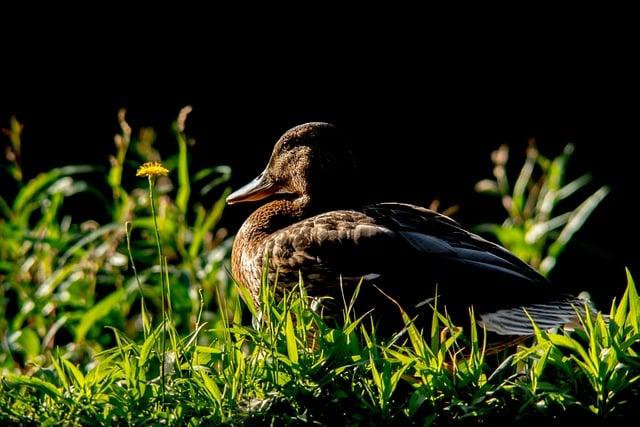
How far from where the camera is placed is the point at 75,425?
2695 mm

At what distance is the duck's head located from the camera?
157 inches

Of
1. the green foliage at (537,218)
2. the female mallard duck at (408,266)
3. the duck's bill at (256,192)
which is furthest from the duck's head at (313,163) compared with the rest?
the green foliage at (537,218)

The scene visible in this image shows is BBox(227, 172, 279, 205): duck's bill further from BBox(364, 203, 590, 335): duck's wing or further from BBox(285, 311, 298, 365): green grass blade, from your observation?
BBox(285, 311, 298, 365): green grass blade

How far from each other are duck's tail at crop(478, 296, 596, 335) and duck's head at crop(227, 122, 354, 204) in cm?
91

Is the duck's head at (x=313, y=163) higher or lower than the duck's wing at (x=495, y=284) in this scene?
higher

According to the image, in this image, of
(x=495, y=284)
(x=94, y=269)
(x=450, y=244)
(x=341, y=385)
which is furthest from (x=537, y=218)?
(x=341, y=385)

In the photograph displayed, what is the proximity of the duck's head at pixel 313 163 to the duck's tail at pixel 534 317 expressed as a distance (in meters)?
0.91

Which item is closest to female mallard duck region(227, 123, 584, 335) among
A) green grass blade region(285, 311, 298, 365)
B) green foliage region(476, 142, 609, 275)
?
green grass blade region(285, 311, 298, 365)

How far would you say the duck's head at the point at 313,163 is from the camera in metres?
3.99

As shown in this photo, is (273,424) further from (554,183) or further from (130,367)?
(554,183)

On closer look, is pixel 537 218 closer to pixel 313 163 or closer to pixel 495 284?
pixel 313 163

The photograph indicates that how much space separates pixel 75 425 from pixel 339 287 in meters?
0.98

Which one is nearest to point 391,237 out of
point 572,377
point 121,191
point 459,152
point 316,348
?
point 316,348

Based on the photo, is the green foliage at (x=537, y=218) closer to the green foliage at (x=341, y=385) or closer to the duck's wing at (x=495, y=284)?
the duck's wing at (x=495, y=284)
